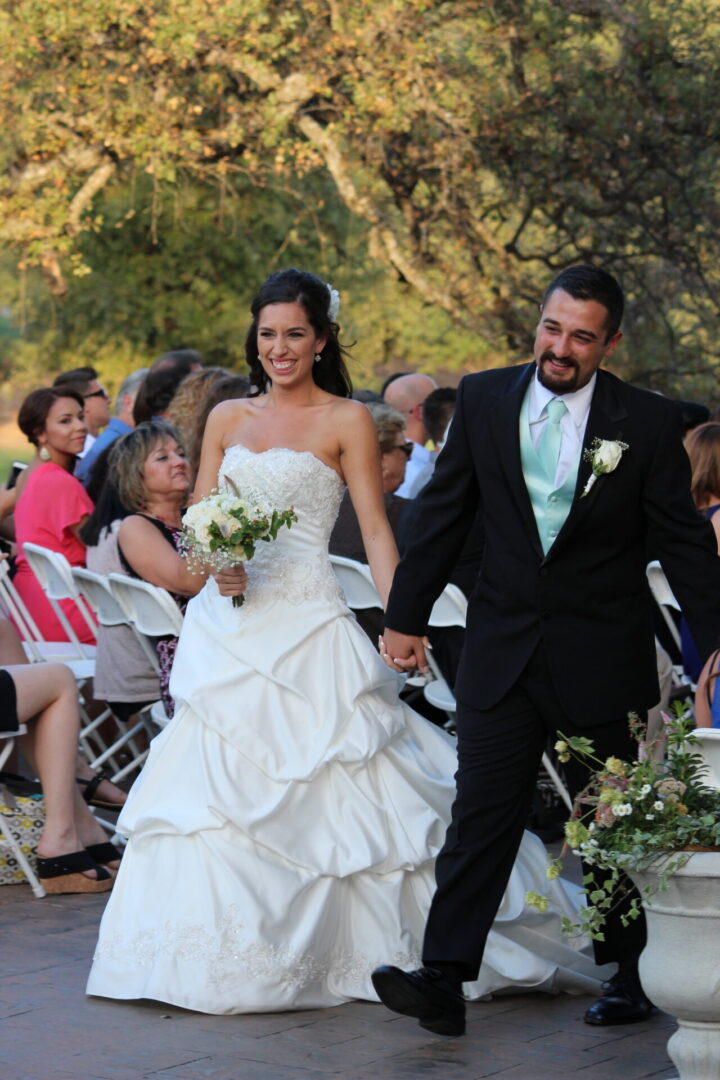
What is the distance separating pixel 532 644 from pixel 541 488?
1.35ft

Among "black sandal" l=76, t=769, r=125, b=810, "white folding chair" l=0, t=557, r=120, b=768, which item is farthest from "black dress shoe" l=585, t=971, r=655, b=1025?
"white folding chair" l=0, t=557, r=120, b=768

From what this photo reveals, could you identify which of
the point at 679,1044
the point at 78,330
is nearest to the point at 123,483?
the point at 679,1044

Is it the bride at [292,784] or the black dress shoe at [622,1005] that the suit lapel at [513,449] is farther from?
the black dress shoe at [622,1005]

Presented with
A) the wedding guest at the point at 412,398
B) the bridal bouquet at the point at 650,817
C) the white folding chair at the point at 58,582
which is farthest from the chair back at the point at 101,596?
the wedding guest at the point at 412,398

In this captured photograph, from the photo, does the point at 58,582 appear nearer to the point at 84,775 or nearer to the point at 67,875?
the point at 84,775

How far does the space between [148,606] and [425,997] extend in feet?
8.64

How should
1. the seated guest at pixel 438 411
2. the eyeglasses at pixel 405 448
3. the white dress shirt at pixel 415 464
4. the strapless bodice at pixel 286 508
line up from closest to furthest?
the strapless bodice at pixel 286 508 → the eyeglasses at pixel 405 448 → the white dress shirt at pixel 415 464 → the seated guest at pixel 438 411

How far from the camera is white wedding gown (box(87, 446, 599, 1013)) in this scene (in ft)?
14.8

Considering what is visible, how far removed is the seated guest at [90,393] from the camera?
33.3ft

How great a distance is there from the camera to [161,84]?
→ 543 inches

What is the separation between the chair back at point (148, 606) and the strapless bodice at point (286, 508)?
45.0 inches

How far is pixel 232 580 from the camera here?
493 centimetres

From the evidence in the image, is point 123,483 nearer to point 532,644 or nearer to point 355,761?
point 355,761

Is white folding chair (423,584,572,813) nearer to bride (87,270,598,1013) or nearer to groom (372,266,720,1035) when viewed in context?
bride (87,270,598,1013)
